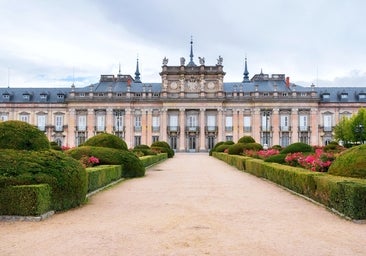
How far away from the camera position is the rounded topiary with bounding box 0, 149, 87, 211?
878 centimetres

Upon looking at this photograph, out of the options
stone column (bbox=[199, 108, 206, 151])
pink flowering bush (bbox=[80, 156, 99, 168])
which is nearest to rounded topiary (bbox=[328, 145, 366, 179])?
pink flowering bush (bbox=[80, 156, 99, 168])

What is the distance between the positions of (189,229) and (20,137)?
4.92 metres

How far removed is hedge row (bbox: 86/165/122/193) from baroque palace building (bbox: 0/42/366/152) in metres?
41.1

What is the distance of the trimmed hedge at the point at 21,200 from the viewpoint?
8.28 meters

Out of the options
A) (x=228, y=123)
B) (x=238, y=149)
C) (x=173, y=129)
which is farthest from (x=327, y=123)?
(x=238, y=149)

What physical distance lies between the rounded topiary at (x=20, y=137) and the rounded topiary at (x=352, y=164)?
6.91 metres

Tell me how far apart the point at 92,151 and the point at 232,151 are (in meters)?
17.7

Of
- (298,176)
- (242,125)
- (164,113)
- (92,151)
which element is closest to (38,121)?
(164,113)

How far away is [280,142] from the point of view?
56.9 meters

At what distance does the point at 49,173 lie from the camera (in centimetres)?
923

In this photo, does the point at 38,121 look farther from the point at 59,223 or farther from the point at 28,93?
the point at 59,223

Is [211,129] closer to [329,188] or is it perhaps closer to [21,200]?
[329,188]

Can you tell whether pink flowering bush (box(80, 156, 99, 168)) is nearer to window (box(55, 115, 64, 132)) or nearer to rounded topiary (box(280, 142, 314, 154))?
rounded topiary (box(280, 142, 314, 154))

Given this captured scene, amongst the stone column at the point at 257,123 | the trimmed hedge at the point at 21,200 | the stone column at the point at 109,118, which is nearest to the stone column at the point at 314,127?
the stone column at the point at 257,123
